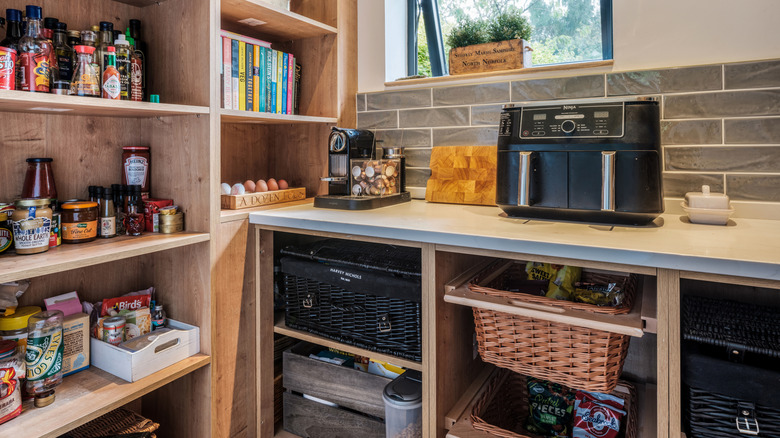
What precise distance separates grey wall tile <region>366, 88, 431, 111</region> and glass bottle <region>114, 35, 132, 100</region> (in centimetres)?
104

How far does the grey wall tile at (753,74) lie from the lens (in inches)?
55.6

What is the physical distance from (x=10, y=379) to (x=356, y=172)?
1.19 m

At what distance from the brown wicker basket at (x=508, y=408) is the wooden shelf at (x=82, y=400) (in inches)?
36.1

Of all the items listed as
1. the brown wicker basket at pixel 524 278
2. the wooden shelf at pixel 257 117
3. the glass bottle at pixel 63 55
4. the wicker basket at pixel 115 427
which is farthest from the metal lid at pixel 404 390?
the glass bottle at pixel 63 55

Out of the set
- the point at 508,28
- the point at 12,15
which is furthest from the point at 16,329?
the point at 508,28

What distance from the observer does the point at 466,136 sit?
1.92 m

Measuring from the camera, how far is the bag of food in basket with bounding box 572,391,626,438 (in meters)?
1.40

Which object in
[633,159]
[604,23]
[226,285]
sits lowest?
[226,285]

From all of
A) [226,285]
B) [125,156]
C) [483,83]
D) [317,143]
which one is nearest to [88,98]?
[125,156]

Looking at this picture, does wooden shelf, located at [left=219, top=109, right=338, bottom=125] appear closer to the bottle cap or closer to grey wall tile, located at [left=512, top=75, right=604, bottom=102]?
the bottle cap

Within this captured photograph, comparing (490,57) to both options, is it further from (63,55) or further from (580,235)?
(63,55)

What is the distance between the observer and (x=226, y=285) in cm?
158

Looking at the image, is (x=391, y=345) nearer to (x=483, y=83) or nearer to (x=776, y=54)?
(x=483, y=83)

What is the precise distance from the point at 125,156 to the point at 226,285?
1.80 feet
